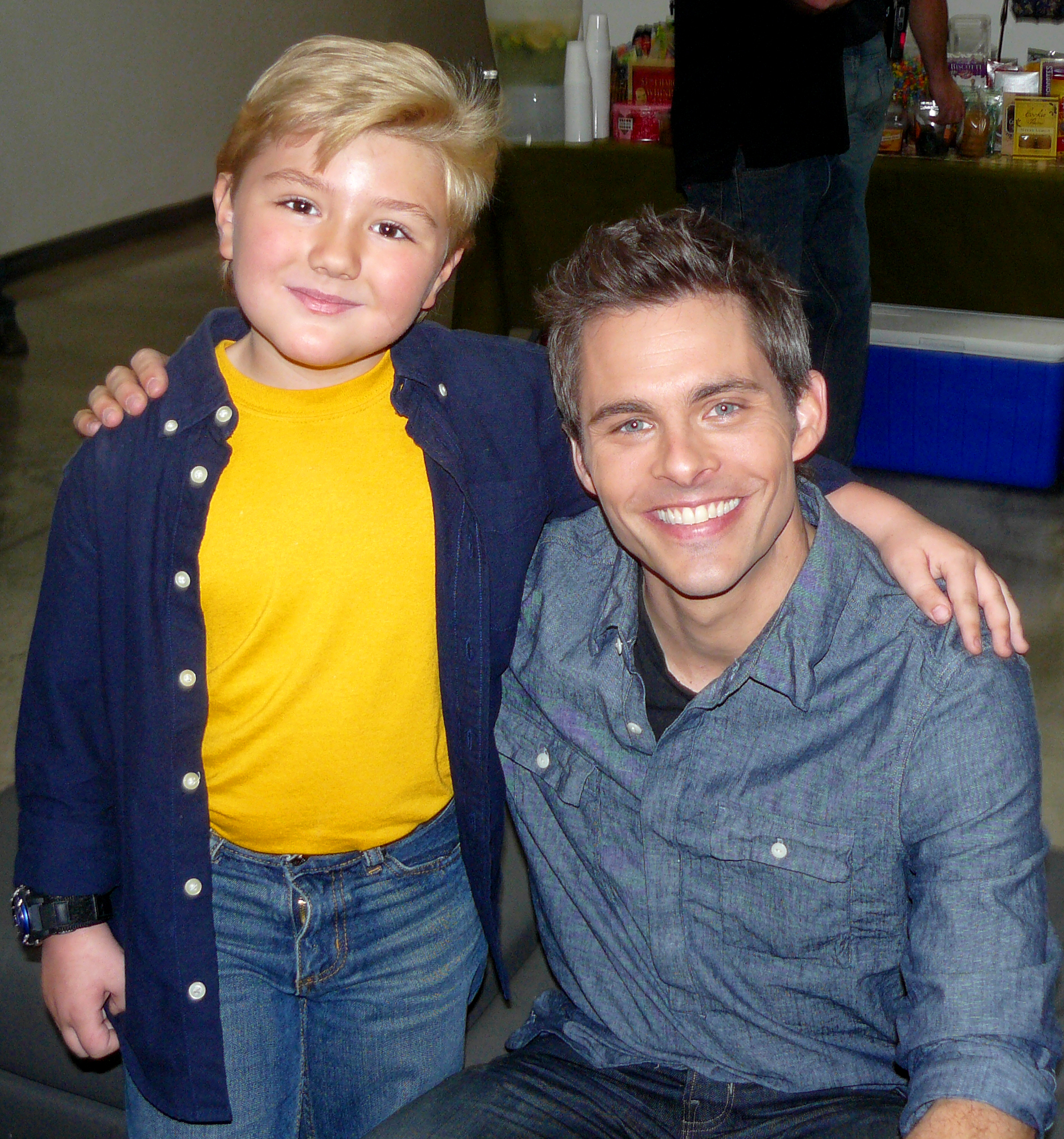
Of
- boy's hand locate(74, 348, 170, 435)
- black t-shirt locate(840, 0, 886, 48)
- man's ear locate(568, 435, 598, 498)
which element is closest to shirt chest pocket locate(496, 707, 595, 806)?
man's ear locate(568, 435, 598, 498)

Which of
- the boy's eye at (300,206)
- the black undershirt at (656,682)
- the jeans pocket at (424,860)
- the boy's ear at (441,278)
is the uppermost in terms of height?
the boy's eye at (300,206)

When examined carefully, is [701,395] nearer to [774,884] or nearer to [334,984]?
[774,884]

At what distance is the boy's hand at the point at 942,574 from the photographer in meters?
1.13

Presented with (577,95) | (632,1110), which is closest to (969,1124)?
(632,1110)

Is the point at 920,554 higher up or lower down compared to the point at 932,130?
lower down

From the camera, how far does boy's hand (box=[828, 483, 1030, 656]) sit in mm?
1130

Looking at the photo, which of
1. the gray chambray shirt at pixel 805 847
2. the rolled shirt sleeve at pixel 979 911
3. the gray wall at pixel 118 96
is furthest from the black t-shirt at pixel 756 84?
the gray wall at pixel 118 96

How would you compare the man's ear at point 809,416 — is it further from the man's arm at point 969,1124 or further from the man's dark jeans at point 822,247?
the man's dark jeans at point 822,247

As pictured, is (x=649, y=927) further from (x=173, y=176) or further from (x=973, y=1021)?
(x=173, y=176)

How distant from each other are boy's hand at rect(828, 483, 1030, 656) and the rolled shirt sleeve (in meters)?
0.04

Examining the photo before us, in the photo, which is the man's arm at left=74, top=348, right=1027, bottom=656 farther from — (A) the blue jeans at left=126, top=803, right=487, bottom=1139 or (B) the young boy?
(A) the blue jeans at left=126, top=803, right=487, bottom=1139

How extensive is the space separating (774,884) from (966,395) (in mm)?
2773

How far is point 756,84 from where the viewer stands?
2744 millimetres

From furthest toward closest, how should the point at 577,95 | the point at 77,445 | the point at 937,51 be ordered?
the point at 77,445 → the point at 577,95 → the point at 937,51
